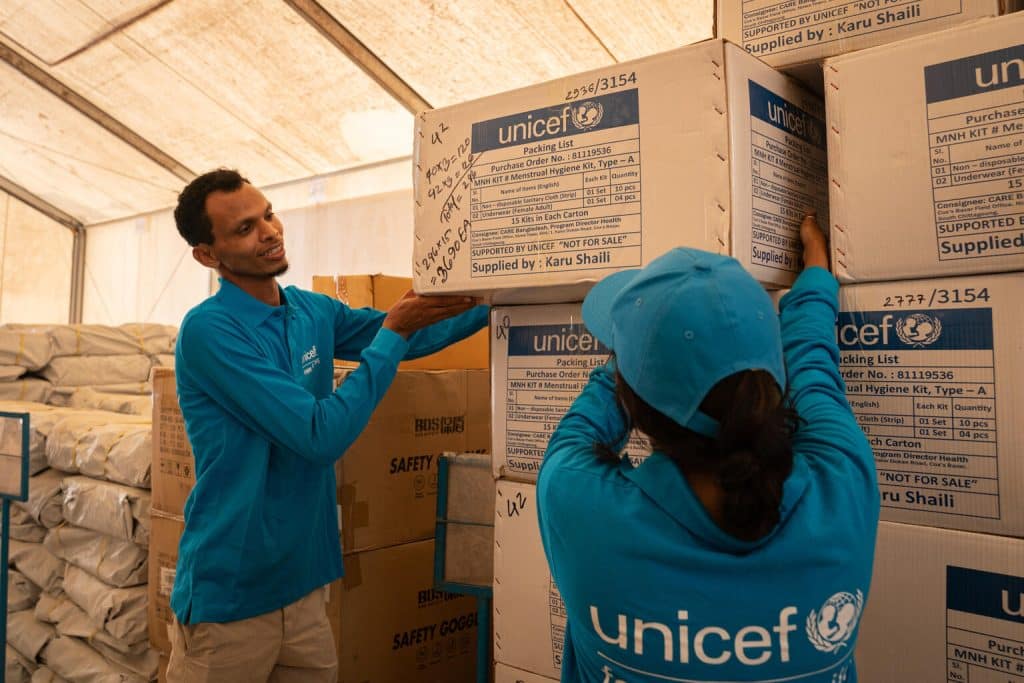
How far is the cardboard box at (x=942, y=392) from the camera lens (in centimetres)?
96

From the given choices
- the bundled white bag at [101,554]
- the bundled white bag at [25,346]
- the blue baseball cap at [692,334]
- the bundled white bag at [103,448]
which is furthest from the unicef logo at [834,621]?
the bundled white bag at [25,346]

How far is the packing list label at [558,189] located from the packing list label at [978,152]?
0.40 m

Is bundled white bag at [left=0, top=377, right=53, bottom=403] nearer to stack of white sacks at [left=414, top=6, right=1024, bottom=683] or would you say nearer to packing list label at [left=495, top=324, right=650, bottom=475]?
packing list label at [left=495, top=324, right=650, bottom=475]

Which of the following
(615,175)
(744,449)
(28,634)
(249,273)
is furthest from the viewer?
(28,634)

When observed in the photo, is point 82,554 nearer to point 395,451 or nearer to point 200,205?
point 395,451

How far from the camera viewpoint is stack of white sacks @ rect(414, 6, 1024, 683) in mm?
965

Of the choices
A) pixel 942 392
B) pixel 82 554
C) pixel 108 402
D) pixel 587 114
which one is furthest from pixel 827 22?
pixel 108 402

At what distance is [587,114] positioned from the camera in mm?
1137

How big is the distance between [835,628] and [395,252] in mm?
4294

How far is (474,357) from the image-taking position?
2311 mm

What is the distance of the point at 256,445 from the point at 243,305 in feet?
0.96

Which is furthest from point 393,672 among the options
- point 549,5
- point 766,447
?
point 549,5

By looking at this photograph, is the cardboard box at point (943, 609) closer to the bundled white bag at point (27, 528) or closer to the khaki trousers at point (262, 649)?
the khaki trousers at point (262, 649)

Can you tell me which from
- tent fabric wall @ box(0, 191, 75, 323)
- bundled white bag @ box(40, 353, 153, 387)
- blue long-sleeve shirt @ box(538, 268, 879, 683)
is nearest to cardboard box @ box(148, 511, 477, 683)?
blue long-sleeve shirt @ box(538, 268, 879, 683)
